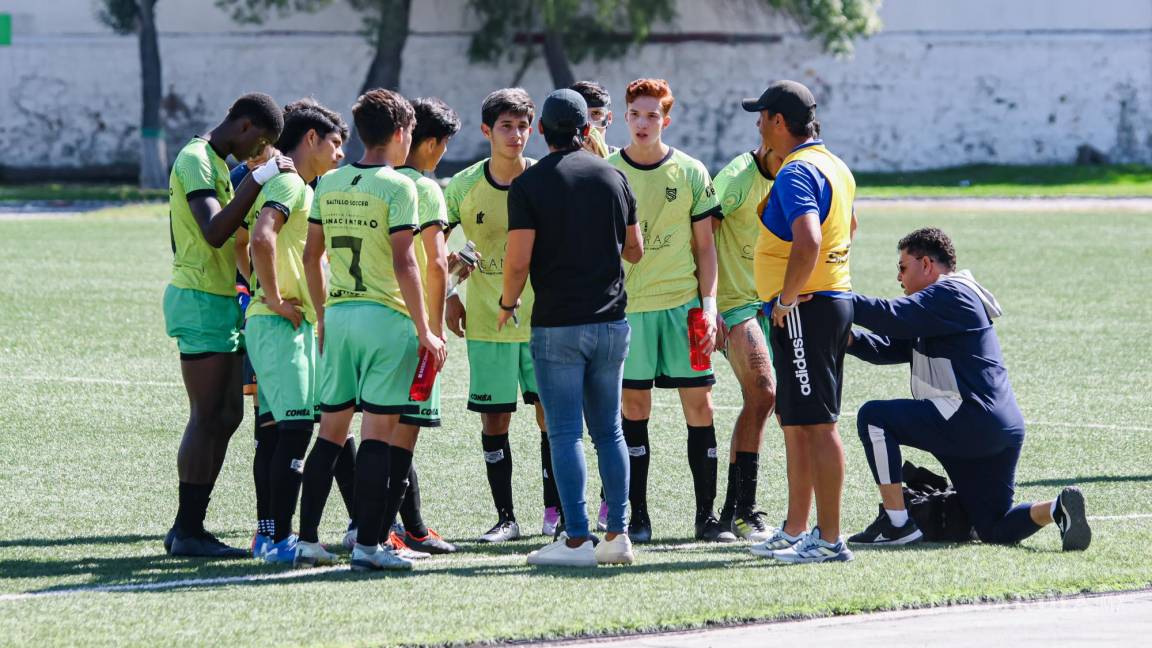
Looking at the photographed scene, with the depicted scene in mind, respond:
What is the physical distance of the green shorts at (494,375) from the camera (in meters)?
7.70

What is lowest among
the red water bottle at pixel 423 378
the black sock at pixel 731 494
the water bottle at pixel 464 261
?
the black sock at pixel 731 494

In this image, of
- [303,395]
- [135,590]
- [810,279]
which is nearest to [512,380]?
[303,395]

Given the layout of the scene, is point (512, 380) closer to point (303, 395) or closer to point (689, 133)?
point (303, 395)

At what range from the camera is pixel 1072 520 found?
6785 millimetres

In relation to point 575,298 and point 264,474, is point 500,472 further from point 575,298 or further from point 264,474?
point 575,298

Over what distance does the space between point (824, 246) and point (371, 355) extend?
198 cm

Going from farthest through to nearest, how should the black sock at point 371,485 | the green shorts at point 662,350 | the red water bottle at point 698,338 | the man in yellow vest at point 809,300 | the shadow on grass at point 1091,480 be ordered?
the shadow on grass at point 1091,480
the green shorts at point 662,350
the red water bottle at point 698,338
the man in yellow vest at point 809,300
the black sock at point 371,485

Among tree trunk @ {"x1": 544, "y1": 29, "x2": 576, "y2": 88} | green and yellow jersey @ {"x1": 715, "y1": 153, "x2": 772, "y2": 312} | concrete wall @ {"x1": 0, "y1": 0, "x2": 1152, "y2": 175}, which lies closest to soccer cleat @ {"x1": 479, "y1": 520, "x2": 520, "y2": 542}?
green and yellow jersey @ {"x1": 715, "y1": 153, "x2": 772, "y2": 312}

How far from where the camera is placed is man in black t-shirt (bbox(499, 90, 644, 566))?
21.1ft

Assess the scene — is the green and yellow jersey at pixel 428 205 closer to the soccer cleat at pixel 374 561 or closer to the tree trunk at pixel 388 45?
the soccer cleat at pixel 374 561

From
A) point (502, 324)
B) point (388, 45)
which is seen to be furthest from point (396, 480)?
point (388, 45)

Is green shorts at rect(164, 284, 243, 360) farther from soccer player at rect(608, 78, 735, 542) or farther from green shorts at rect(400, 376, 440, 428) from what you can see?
soccer player at rect(608, 78, 735, 542)

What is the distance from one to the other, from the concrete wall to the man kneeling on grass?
35902 millimetres

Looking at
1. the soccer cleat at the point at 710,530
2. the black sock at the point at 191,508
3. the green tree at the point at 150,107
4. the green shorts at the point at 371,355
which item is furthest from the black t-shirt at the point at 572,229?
the green tree at the point at 150,107
